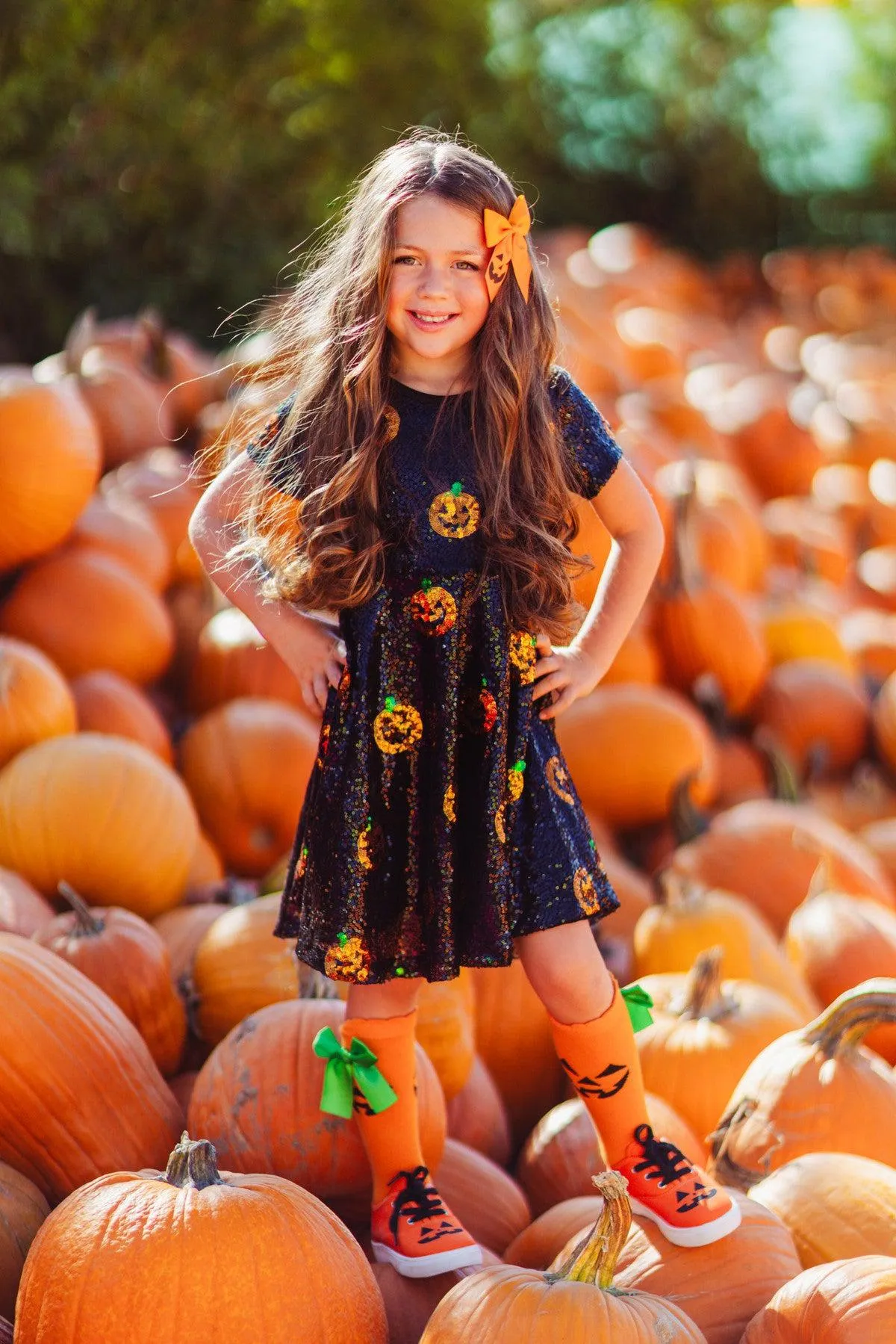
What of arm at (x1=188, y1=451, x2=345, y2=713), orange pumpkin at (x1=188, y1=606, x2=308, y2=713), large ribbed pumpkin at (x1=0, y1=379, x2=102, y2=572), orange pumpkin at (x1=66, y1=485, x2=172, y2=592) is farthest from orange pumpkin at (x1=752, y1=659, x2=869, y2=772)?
arm at (x1=188, y1=451, x2=345, y2=713)

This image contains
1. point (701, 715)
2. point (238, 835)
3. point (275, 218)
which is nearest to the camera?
point (238, 835)

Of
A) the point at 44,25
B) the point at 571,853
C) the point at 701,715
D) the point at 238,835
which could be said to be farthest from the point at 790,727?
the point at 44,25

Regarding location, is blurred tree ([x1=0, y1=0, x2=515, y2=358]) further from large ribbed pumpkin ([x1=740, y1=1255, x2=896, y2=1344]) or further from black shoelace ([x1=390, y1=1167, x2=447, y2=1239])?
large ribbed pumpkin ([x1=740, y1=1255, x2=896, y2=1344])

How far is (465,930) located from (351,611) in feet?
1.41

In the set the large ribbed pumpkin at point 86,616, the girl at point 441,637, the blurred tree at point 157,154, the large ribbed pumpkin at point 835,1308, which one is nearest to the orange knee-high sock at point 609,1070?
the girl at point 441,637

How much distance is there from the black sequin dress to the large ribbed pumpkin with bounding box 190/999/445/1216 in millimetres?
225

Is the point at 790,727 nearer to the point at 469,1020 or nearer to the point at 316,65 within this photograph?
the point at 469,1020

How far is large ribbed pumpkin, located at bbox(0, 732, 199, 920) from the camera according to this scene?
2.59 meters

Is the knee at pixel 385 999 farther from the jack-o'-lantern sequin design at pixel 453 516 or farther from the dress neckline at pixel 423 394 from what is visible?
the dress neckline at pixel 423 394

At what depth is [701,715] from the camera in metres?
3.79

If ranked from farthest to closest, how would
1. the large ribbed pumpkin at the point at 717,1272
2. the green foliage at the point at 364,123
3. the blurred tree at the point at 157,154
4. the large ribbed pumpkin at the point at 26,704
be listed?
the green foliage at the point at 364,123 → the blurred tree at the point at 157,154 → the large ribbed pumpkin at the point at 26,704 → the large ribbed pumpkin at the point at 717,1272

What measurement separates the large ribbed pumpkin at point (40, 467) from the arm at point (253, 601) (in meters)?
1.24

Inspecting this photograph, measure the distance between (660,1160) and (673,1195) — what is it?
6 centimetres

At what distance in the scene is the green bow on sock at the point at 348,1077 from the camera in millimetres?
1918
